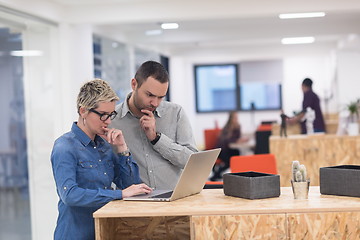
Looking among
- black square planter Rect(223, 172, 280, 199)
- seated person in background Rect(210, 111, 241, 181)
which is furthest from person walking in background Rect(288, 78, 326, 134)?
black square planter Rect(223, 172, 280, 199)

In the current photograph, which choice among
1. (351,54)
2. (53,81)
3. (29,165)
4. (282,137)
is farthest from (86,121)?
(351,54)

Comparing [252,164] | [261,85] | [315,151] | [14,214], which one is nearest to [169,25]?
[315,151]

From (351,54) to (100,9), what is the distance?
9.21 meters

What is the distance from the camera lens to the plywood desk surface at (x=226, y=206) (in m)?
2.96

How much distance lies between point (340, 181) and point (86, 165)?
1.34 m

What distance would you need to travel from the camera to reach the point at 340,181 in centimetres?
330

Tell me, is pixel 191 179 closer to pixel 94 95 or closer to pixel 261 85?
pixel 94 95

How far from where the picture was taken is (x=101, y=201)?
10.2 feet

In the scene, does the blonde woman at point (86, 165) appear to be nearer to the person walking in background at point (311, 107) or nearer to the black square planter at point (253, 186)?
the black square planter at point (253, 186)

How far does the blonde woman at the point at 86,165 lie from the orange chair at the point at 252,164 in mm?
2244

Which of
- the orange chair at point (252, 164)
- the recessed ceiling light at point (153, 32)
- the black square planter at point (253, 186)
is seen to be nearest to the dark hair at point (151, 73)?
the black square planter at point (253, 186)

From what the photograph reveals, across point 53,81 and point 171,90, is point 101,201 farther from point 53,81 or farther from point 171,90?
point 171,90

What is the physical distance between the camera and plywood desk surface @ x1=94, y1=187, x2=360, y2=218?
2.96m

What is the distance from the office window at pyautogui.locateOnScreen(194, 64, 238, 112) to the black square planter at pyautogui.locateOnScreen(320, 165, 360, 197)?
1559 centimetres
